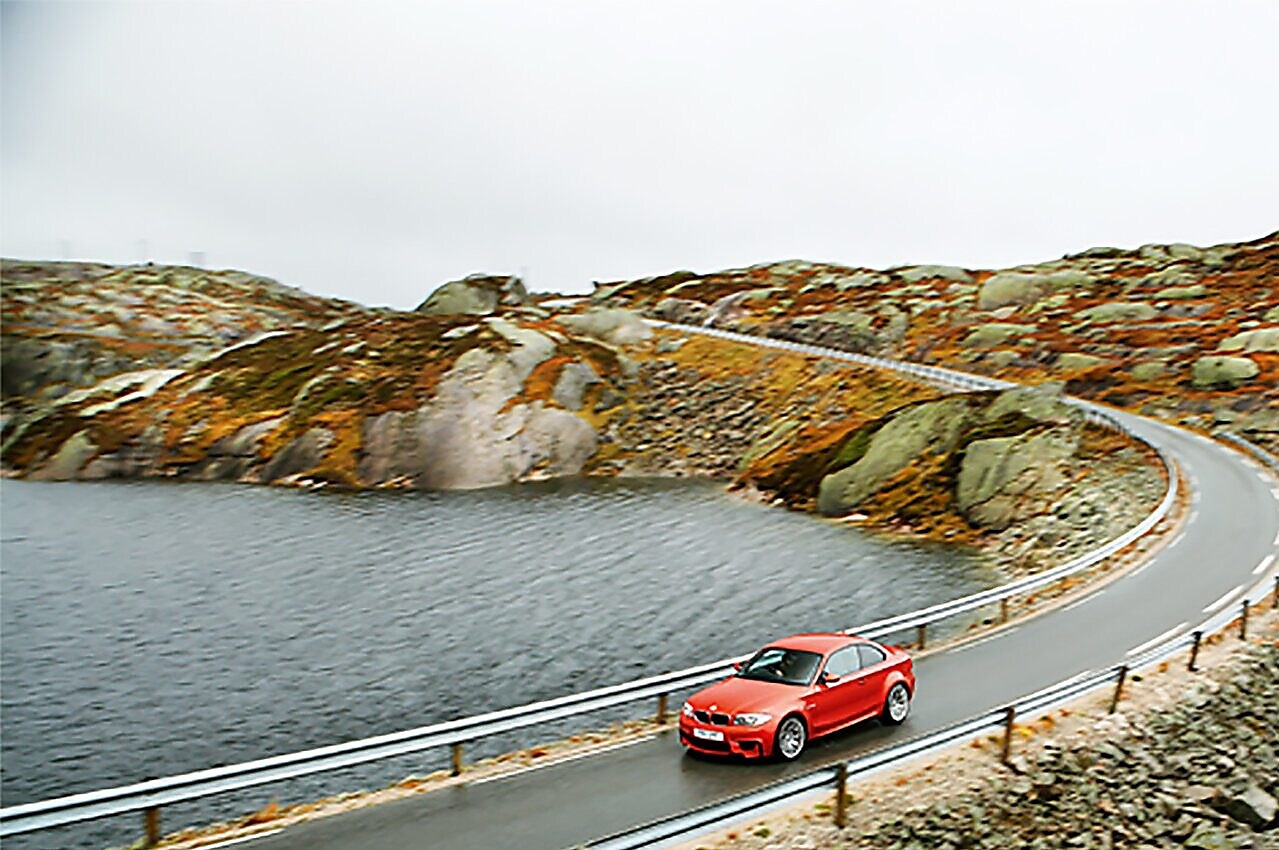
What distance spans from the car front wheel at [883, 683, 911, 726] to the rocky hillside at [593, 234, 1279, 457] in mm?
46895

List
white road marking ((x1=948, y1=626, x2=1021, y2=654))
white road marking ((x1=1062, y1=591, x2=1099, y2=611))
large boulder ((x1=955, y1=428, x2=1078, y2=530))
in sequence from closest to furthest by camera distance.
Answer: white road marking ((x1=948, y1=626, x2=1021, y2=654)) < white road marking ((x1=1062, y1=591, x2=1099, y2=611)) < large boulder ((x1=955, y1=428, x2=1078, y2=530))

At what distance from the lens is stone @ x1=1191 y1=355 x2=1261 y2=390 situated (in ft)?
208

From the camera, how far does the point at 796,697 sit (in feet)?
53.5

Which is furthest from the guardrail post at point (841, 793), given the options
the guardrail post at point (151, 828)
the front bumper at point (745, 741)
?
the guardrail post at point (151, 828)

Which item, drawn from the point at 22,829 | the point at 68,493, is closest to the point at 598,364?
the point at 68,493

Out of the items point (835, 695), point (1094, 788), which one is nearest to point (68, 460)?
point (835, 695)

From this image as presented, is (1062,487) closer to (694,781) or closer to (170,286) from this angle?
(694,781)

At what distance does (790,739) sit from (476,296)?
341 ft

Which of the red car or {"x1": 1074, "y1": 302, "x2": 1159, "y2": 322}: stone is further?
{"x1": 1074, "y1": 302, "x2": 1159, "y2": 322}: stone

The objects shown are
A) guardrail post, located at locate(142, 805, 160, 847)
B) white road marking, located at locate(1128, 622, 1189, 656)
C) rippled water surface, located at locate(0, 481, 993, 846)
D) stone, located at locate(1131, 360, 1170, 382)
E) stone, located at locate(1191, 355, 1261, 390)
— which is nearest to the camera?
guardrail post, located at locate(142, 805, 160, 847)

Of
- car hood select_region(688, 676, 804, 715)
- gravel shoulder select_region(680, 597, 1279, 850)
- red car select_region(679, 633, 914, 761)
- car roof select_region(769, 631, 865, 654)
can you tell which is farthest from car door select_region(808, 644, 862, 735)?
gravel shoulder select_region(680, 597, 1279, 850)

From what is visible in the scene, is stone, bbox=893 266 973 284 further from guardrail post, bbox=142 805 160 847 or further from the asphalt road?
guardrail post, bbox=142 805 160 847

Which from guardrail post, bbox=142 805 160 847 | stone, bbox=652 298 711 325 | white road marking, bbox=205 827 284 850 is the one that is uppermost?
Result: stone, bbox=652 298 711 325

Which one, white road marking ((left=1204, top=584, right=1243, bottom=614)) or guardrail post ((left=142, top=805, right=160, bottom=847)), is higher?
guardrail post ((left=142, top=805, right=160, bottom=847))
